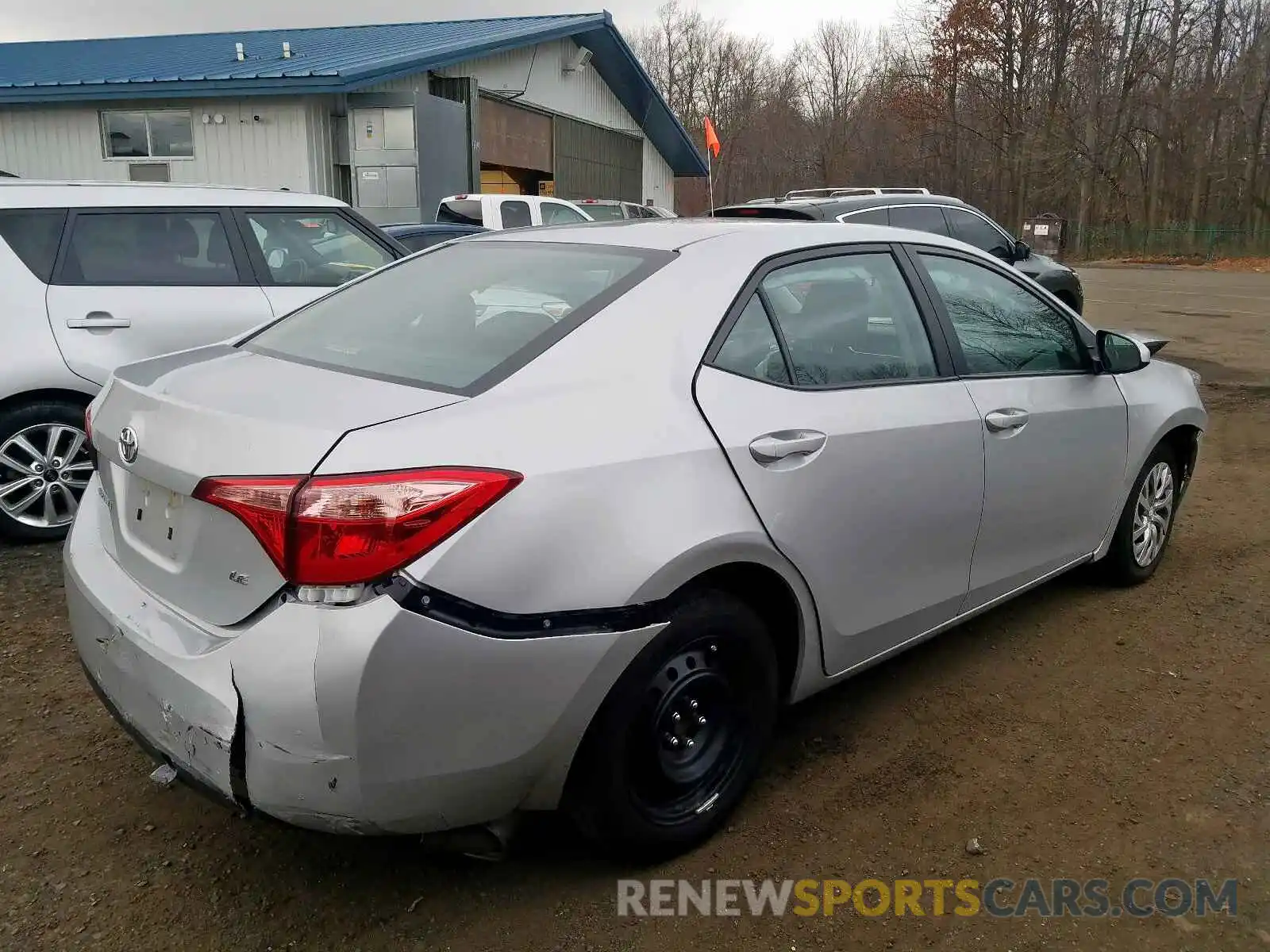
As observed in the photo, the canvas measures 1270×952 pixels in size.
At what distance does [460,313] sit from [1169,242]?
41.6 meters

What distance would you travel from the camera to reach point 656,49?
5728cm

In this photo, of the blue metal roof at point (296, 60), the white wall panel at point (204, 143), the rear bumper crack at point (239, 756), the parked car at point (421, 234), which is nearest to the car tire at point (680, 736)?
the rear bumper crack at point (239, 756)

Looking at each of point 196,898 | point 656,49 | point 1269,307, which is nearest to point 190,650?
point 196,898

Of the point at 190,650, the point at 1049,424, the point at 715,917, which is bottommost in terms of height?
the point at 715,917

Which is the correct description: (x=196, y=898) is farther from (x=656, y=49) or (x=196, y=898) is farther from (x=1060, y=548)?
(x=656, y=49)

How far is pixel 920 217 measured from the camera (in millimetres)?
10758


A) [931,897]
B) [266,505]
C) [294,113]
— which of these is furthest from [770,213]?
[294,113]

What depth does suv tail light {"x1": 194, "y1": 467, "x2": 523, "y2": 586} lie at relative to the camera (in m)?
2.07

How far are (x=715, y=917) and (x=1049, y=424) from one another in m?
2.15

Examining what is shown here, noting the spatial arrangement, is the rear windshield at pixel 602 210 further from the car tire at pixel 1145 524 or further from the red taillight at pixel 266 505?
the red taillight at pixel 266 505

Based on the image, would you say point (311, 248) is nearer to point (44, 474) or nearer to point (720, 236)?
point (44, 474)

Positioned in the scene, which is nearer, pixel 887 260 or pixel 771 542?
pixel 771 542

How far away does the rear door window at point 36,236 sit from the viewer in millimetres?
5086

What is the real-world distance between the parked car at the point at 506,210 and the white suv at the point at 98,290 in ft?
25.5
